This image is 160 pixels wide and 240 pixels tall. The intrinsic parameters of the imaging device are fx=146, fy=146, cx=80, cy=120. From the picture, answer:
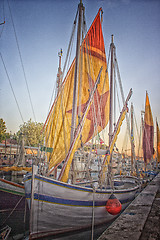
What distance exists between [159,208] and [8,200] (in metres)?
7.80

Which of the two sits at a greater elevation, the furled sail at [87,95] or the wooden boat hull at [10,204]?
the furled sail at [87,95]

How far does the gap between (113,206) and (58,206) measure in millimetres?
2648

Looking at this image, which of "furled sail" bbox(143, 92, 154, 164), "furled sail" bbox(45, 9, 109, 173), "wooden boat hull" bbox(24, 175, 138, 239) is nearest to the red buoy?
"wooden boat hull" bbox(24, 175, 138, 239)

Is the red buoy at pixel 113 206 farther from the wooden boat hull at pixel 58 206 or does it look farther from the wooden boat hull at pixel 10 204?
the wooden boat hull at pixel 10 204

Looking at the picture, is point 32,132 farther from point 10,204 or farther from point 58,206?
point 58,206

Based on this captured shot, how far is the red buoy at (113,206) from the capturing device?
6.64 m

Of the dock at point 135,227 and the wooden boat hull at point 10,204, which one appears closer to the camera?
the dock at point 135,227

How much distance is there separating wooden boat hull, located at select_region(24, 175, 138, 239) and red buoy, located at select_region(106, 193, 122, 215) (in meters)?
0.62

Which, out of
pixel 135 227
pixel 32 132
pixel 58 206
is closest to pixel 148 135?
pixel 58 206

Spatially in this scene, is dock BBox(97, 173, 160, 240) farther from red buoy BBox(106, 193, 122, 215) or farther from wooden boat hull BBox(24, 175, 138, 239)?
red buoy BBox(106, 193, 122, 215)

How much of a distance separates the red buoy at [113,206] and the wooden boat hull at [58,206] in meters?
0.62

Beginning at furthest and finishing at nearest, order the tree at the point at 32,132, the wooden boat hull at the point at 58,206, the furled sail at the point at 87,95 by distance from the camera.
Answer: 1. the tree at the point at 32,132
2. the furled sail at the point at 87,95
3. the wooden boat hull at the point at 58,206

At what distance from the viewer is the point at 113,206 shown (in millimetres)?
6688

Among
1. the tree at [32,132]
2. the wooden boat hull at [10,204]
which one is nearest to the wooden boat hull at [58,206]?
the wooden boat hull at [10,204]
